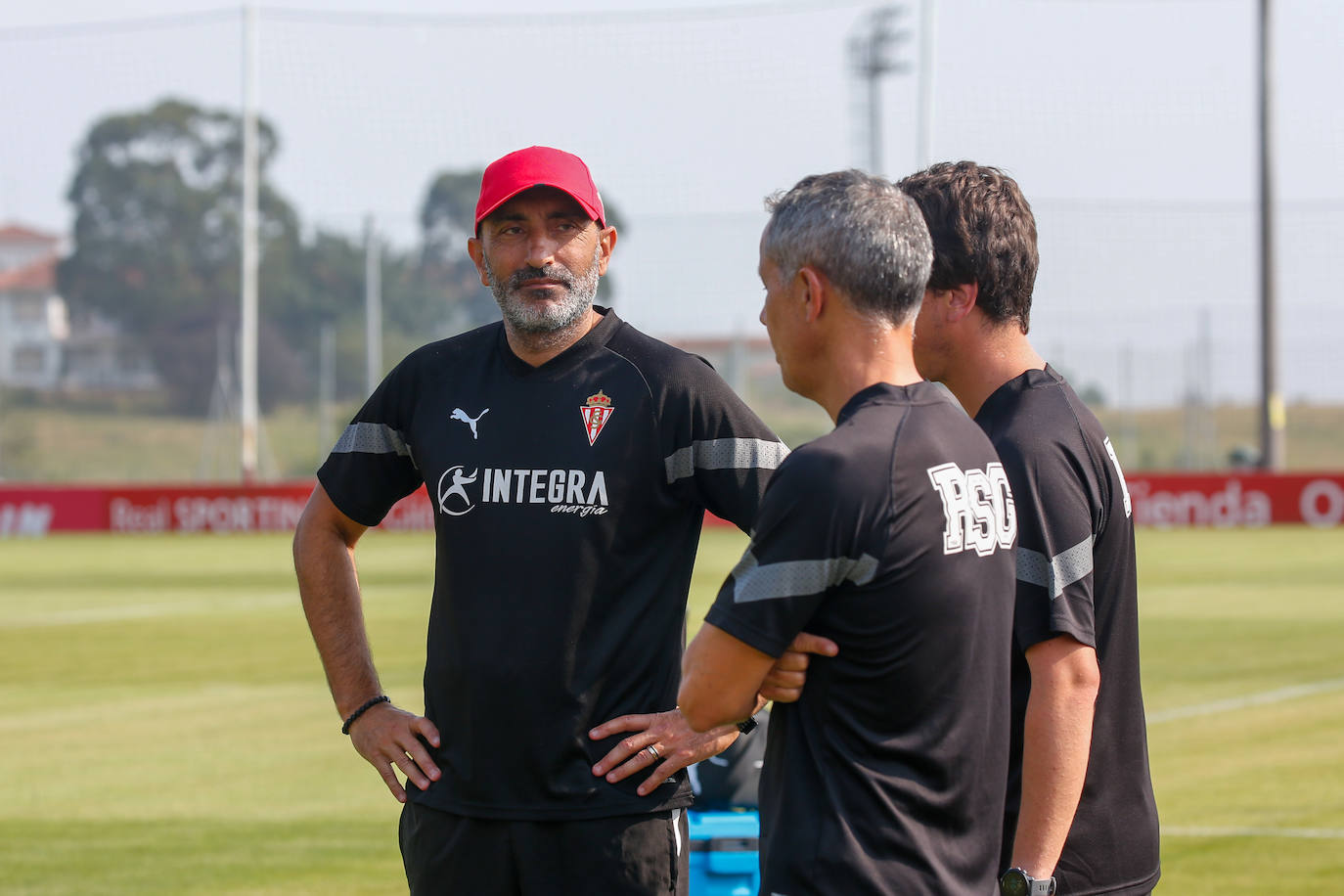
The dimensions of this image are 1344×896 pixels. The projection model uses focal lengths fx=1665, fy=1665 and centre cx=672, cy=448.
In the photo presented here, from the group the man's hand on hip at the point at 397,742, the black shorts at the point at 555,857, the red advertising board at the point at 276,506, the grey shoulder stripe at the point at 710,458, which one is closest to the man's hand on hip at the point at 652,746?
the black shorts at the point at 555,857

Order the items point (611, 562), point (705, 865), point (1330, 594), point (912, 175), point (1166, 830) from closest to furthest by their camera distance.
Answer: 1. point (912, 175)
2. point (611, 562)
3. point (705, 865)
4. point (1166, 830)
5. point (1330, 594)

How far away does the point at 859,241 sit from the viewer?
250cm

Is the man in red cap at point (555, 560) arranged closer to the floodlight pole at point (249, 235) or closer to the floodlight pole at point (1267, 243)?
the floodlight pole at point (1267, 243)

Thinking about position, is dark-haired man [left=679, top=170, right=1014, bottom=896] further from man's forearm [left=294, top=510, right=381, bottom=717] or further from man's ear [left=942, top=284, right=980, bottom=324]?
man's forearm [left=294, top=510, right=381, bottom=717]

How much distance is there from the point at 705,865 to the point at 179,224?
137 feet

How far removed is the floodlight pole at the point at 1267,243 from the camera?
2731 centimetres

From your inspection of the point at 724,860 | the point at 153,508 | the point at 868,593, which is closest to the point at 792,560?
the point at 868,593

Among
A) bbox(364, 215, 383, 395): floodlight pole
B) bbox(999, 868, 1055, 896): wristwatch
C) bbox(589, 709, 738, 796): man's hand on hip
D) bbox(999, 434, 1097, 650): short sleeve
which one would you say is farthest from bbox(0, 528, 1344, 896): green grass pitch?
bbox(364, 215, 383, 395): floodlight pole

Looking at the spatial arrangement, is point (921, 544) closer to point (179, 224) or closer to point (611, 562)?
point (611, 562)

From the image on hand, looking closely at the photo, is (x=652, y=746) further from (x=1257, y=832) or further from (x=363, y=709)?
(x=1257, y=832)

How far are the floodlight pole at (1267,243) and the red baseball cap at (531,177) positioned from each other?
2510 cm

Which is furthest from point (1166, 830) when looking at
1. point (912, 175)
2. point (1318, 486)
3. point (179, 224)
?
point (179, 224)

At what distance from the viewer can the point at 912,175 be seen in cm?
299

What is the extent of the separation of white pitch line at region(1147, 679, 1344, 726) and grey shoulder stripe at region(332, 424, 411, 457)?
7.05 meters
